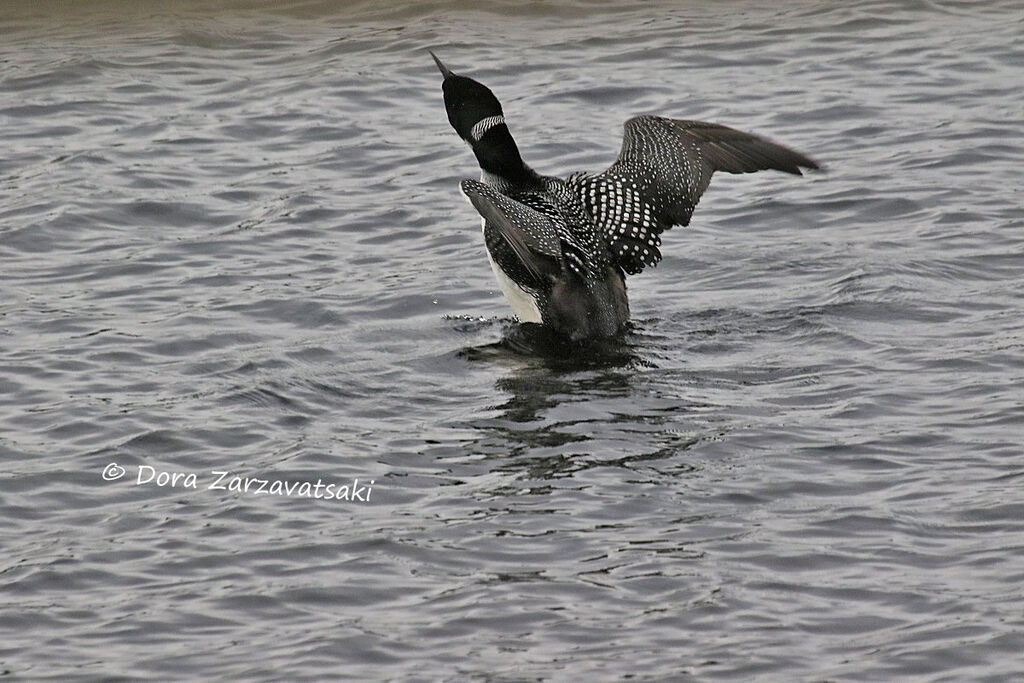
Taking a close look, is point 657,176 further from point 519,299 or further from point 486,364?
point 486,364

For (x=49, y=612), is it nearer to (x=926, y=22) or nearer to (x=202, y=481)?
(x=202, y=481)

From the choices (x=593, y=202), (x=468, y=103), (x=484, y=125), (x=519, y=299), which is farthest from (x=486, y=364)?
(x=468, y=103)

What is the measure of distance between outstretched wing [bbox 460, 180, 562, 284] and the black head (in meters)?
0.51

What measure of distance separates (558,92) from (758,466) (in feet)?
19.5

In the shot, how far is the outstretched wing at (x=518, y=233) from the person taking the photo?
307 inches

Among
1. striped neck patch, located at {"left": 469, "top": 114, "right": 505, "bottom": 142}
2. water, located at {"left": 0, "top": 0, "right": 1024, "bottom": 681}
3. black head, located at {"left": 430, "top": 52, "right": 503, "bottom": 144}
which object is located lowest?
water, located at {"left": 0, "top": 0, "right": 1024, "bottom": 681}

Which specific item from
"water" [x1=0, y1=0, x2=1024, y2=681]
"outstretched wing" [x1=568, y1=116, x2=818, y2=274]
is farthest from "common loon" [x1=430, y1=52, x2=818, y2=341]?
"water" [x1=0, y1=0, x2=1024, y2=681]

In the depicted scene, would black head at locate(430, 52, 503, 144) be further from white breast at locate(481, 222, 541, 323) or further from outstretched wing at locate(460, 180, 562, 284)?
white breast at locate(481, 222, 541, 323)

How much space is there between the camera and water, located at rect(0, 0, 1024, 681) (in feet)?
17.1

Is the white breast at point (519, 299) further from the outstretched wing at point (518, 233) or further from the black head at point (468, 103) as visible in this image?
the black head at point (468, 103)

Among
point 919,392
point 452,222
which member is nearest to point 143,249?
point 452,222

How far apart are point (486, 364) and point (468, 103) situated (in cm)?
149

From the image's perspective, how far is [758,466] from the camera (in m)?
6.34

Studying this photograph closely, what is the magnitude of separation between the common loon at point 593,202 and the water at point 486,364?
0.27 m
